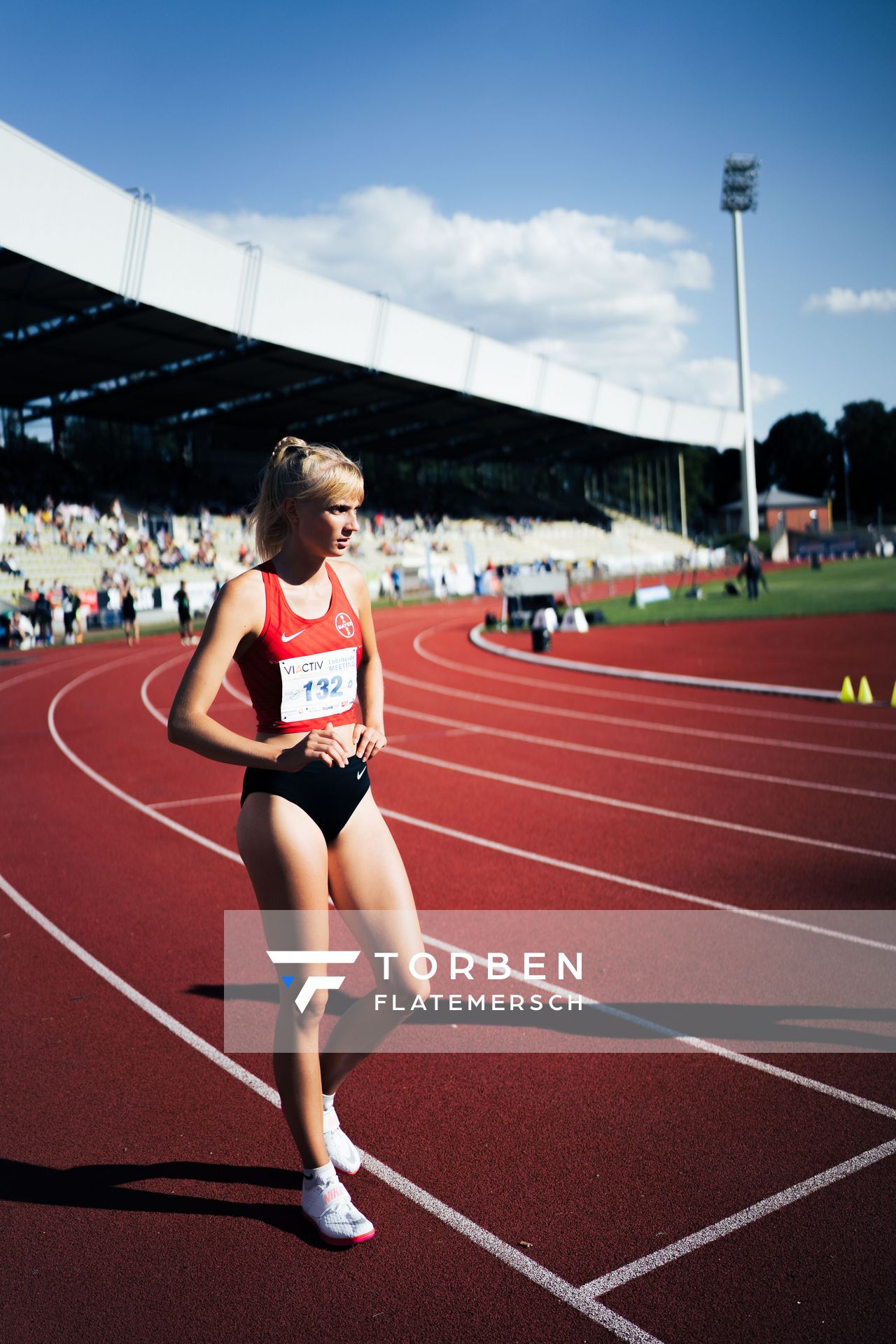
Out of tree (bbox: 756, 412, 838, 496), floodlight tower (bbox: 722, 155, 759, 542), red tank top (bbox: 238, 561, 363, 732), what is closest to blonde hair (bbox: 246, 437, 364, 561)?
red tank top (bbox: 238, 561, 363, 732)

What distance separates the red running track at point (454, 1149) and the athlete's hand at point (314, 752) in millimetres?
1521

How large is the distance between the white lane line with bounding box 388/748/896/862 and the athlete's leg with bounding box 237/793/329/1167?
509cm

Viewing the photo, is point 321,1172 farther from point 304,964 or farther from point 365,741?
point 365,741

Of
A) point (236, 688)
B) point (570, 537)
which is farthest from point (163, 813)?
point (570, 537)

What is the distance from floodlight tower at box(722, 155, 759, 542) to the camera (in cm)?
6538

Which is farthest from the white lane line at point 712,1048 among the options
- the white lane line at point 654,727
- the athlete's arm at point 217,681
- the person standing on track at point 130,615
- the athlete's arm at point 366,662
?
the person standing on track at point 130,615

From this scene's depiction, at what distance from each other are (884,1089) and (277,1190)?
7.59 ft

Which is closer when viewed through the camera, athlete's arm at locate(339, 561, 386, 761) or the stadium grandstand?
athlete's arm at locate(339, 561, 386, 761)

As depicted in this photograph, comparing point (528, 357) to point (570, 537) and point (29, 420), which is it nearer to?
point (570, 537)

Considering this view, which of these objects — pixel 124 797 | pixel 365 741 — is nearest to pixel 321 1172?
pixel 365 741

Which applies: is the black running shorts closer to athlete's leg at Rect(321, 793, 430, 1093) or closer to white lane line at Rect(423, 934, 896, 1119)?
athlete's leg at Rect(321, 793, 430, 1093)

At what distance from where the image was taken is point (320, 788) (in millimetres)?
2936

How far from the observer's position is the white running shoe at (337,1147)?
134 inches

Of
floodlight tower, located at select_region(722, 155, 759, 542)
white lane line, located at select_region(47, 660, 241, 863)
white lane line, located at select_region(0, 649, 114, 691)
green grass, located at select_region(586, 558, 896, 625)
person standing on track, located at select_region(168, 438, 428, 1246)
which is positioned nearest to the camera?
person standing on track, located at select_region(168, 438, 428, 1246)
